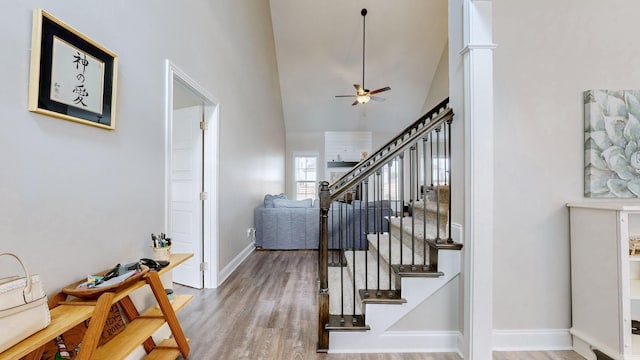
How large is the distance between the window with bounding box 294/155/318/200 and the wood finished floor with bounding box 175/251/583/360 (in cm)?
557

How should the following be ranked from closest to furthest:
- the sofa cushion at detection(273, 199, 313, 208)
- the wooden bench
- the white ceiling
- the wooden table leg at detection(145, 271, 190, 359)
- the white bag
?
the white bag → the wooden bench → the wooden table leg at detection(145, 271, 190, 359) → the sofa cushion at detection(273, 199, 313, 208) → the white ceiling

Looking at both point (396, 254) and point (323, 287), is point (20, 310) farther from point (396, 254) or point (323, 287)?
point (396, 254)

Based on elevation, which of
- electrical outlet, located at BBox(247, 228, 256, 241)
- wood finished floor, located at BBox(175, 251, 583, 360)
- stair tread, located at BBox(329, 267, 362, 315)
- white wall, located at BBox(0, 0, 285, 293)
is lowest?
wood finished floor, located at BBox(175, 251, 583, 360)

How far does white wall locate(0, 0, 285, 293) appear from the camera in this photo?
1.19 meters

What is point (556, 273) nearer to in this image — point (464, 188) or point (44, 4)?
point (464, 188)

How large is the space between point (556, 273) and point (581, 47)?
5.37 feet

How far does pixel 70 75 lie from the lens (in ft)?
4.57

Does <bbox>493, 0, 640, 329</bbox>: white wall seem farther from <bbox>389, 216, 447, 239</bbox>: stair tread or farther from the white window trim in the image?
the white window trim

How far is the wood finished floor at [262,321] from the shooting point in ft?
6.57

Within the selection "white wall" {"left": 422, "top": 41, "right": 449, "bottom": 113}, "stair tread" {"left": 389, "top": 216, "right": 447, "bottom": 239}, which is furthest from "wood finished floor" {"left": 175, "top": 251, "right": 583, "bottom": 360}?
"white wall" {"left": 422, "top": 41, "right": 449, "bottom": 113}

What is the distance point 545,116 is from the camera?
2092mm

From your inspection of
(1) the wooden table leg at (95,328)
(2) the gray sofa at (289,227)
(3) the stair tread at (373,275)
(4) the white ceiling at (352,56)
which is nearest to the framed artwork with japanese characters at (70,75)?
(1) the wooden table leg at (95,328)

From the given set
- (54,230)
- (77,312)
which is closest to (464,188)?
(77,312)

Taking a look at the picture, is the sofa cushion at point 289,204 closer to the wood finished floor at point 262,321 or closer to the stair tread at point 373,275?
the wood finished floor at point 262,321
